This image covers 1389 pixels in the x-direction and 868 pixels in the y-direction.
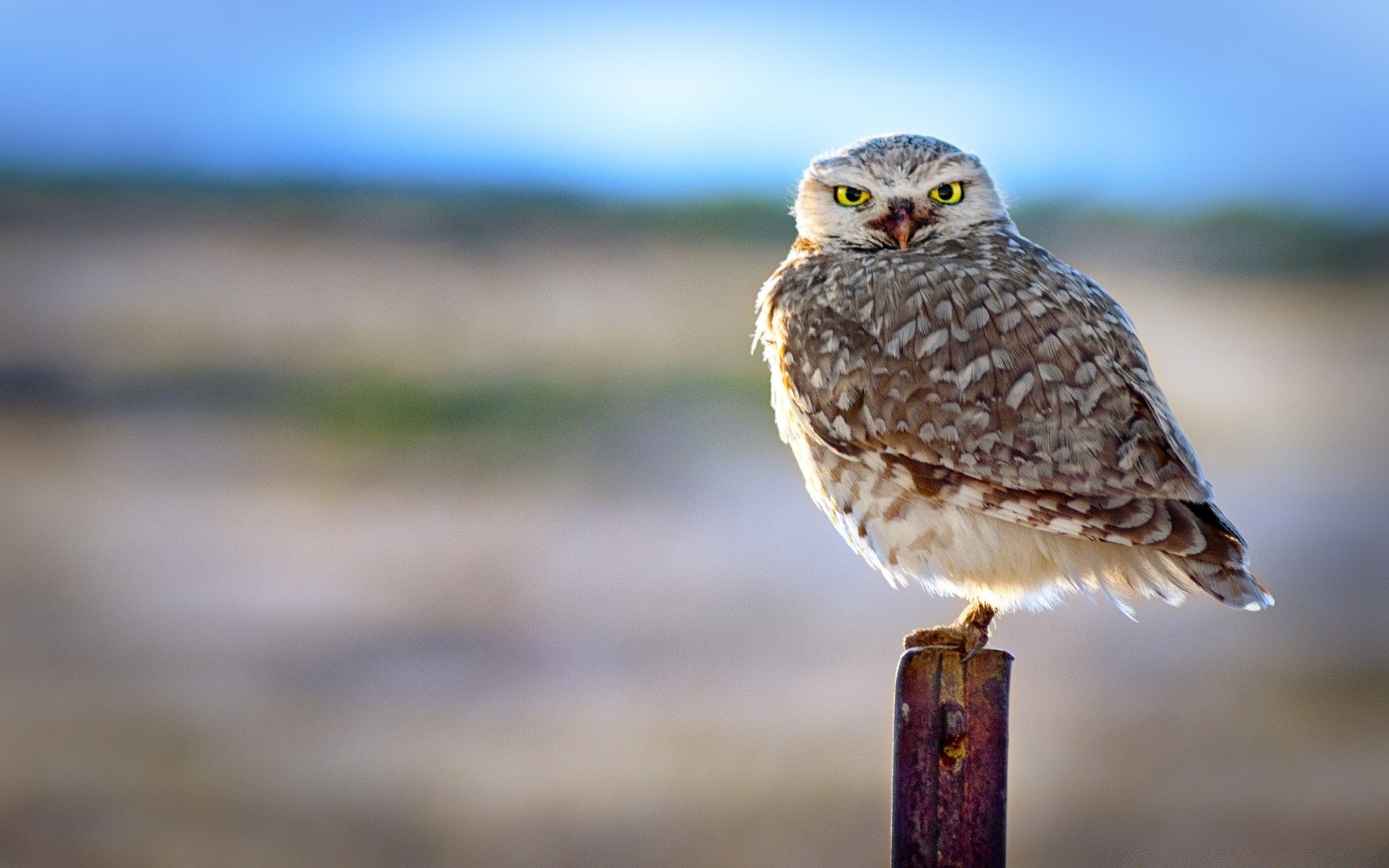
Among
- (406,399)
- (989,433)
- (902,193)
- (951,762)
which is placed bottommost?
(951,762)

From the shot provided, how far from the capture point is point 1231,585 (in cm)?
388

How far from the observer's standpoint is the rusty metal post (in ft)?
11.6

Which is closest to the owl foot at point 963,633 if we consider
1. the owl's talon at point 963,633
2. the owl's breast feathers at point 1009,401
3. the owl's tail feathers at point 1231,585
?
the owl's talon at point 963,633

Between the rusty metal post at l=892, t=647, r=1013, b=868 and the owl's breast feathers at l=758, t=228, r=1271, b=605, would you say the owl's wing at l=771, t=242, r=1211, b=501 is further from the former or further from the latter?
the rusty metal post at l=892, t=647, r=1013, b=868

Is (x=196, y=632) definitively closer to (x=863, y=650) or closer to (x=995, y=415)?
(x=863, y=650)

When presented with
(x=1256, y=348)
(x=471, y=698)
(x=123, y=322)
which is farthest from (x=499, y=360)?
(x=1256, y=348)

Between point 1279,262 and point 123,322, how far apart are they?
1541 centimetres

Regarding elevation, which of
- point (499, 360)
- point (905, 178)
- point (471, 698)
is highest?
point (499, 360)

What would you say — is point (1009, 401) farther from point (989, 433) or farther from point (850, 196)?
point (850, 196)

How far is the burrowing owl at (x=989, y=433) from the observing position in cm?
400

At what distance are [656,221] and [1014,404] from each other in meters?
17.8

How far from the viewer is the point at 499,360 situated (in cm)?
1902

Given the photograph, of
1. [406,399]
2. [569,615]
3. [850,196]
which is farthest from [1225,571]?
[406,399]

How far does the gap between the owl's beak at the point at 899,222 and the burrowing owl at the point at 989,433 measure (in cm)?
8
